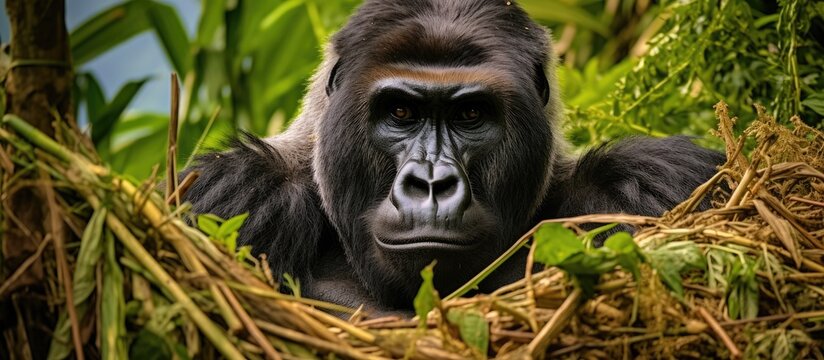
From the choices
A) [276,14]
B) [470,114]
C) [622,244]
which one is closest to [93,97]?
[276,14]

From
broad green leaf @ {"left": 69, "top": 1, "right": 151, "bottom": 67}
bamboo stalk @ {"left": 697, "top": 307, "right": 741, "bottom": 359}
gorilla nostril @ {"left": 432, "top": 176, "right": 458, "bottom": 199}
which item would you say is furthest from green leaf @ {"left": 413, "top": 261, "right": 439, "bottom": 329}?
broad green leaf @ {"left": 69, "top": 1, "right": 151, "bottom": 67}

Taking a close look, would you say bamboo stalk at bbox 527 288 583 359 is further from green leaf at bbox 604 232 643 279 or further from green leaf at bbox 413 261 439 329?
green leaf at bbox 413 261 439 329

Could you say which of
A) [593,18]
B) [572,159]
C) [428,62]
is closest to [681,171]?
[572,159]

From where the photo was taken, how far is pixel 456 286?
293 cm

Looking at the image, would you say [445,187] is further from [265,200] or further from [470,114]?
[265,200]

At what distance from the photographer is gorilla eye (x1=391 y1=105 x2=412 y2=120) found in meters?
3.23

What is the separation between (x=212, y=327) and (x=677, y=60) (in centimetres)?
273

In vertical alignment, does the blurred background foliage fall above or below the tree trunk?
below

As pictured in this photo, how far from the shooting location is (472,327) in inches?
79.4

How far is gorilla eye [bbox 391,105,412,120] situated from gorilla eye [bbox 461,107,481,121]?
0.17 m

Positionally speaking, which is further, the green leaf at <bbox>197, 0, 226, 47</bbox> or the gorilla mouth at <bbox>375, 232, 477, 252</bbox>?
the green leaf at <bbox>197, 0, 226, 47</bbox>

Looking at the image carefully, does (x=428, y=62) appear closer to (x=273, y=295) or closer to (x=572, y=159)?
(x=572, y=159)

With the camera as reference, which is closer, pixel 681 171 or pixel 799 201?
pixel 799 201

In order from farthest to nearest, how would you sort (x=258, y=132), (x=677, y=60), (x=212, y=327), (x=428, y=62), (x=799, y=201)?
(x=258, y=132), (x=677, y=60), (x=428, y=62), (x=799, y=201), (x=212, y=327)
